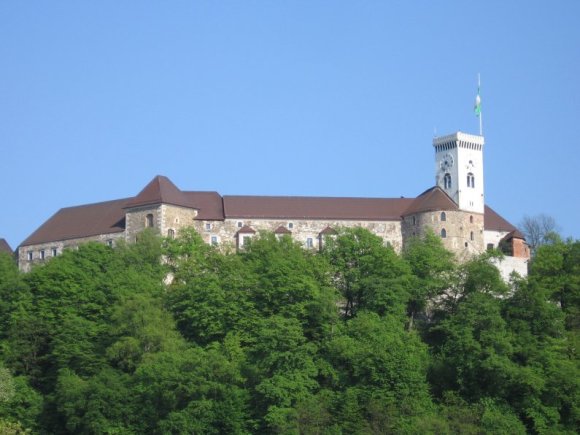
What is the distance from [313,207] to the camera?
96062 millimetres

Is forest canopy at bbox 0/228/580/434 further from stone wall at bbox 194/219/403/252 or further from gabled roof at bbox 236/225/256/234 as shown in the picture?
gabled roof at bbox 236/225/256/234

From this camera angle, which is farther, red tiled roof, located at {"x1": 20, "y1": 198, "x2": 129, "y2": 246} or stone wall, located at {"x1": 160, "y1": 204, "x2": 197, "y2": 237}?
red tiled roof, located at {"x1": 20, "y1": 198, "x2": 129, "y2": 246}

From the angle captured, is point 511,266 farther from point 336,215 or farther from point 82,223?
point 82,223

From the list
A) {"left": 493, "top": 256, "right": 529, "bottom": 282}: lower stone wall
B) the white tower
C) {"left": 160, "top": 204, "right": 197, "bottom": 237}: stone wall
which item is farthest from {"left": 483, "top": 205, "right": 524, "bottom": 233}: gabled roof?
{"left": 160, "top": 204, "right": 197, "bottom": 237}: stone wall

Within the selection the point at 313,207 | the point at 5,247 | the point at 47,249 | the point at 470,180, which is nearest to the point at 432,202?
the point at 470,180

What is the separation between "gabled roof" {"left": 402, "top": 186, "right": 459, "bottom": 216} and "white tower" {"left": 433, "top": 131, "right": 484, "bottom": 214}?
3.15 ft

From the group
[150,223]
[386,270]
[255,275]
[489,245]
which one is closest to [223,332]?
[255,275]

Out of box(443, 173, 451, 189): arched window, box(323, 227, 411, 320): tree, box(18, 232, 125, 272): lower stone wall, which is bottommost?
box(323, 227, 411, 320): tree

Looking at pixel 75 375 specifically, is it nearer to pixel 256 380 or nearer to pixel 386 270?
pixel 256 380

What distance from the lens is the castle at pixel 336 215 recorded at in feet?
302

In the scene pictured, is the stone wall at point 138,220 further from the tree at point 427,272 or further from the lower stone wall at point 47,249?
the tree at point 427,272

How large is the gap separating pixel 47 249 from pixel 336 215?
2171 cm

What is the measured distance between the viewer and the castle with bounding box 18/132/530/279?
91.9 m

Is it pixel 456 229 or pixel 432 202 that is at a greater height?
pixel 432 202
